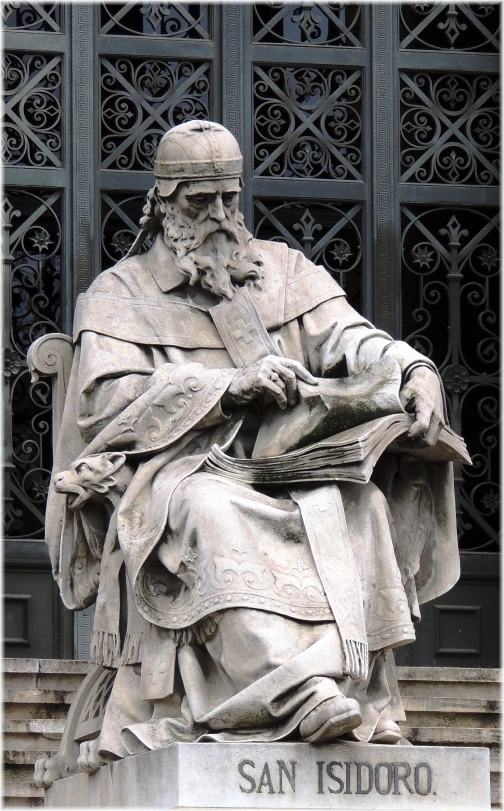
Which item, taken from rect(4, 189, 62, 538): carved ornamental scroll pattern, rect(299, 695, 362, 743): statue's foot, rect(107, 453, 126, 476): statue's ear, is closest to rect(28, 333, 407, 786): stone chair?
rect(107, 453, 126, 476): statue's ear

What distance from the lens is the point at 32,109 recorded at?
12281mm

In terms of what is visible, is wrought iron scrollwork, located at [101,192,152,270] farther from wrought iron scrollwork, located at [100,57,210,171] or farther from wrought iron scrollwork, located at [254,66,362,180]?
wrought iron scrollwork, located at [254,66,362,180]

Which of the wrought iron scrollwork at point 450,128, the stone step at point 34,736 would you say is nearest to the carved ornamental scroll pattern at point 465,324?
the wrought iron scrollwork at point 450,128

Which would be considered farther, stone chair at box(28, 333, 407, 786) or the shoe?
stone chair at box(28, 333, 407, 786)

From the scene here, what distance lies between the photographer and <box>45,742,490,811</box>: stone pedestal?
8289 mm

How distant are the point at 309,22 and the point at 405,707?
3647 millimetres

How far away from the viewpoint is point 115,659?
905 cm

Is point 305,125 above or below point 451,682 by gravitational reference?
above

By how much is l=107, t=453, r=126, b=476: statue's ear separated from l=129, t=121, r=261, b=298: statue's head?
2.56 feet

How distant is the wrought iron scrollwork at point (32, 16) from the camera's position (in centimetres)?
1232

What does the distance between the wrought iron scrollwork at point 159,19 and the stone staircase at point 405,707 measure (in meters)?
3.33

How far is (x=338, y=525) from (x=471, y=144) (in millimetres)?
4221

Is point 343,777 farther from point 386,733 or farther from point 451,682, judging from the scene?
point 451,682

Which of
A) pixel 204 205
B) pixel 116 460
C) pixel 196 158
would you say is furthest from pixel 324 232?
pixel 116 460
